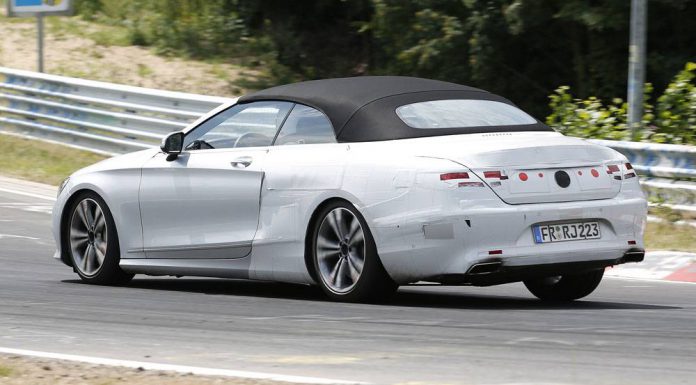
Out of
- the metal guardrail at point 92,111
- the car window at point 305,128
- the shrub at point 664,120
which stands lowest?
the metal guardrail at point 92,111

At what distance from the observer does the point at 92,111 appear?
20.3 m

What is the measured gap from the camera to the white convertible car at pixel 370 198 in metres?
8.41

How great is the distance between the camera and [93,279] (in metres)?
Result: 10.6

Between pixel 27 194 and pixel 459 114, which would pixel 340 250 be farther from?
pixel 27 194

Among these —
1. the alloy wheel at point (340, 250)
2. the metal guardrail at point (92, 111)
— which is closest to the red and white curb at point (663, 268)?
the alloy wheel at point (340, 250)

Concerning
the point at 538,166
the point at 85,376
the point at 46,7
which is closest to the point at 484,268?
the point at 538,166

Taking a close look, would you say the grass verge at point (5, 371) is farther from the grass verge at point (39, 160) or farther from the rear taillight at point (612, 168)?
the grass verge at point (39, 160)

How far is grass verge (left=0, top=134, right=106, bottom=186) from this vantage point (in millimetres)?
18969

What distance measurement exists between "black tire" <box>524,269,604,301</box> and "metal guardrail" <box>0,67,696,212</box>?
853 centimetres

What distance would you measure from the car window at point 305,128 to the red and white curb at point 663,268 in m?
3.40

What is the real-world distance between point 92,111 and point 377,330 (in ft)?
43.4

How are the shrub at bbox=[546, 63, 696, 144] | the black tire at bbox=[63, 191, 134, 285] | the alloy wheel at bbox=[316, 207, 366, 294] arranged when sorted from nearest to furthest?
1. the alloy wheel at bbox=[316, 207, 366, 294]
2. the black tire at bbox=[63, 191, 134, 285]
3. the shrub at bbox=[546, 63, 696, 144]

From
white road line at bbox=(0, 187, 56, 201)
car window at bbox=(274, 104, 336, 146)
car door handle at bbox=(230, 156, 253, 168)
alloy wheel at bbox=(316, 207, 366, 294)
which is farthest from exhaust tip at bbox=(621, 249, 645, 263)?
white road line at bbox=(0, 187, 56, 201)

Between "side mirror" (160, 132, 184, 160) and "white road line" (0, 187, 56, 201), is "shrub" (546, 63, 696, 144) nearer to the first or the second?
"white road line" (0, 187, 56, 201)
